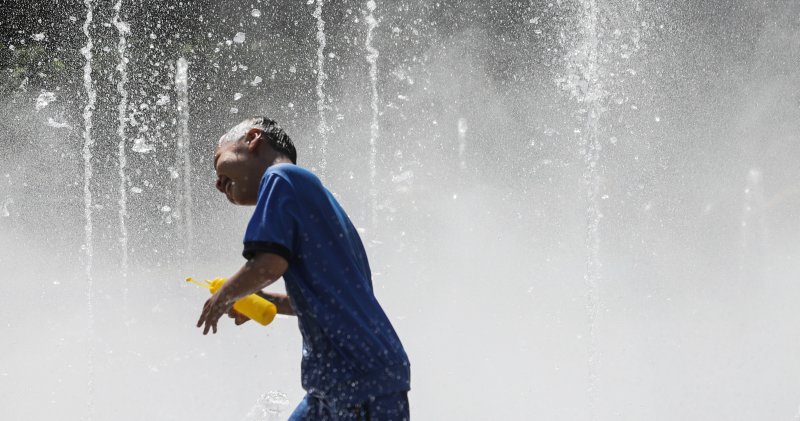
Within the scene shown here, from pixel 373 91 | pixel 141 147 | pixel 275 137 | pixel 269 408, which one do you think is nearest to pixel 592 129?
pixel 373 91

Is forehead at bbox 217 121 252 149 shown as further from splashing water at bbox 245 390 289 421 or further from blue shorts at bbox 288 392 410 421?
splashing water at bbox 245 390 289 421

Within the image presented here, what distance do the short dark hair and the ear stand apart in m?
0.01

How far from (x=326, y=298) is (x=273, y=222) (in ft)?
0.54

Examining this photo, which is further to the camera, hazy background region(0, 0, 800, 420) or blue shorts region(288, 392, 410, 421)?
hazy background region(0, 0, 800, 420)

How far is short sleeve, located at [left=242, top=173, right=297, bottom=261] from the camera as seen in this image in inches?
54.6

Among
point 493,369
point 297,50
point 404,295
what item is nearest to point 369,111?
point 297,50

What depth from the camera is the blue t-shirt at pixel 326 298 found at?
4.67 feet

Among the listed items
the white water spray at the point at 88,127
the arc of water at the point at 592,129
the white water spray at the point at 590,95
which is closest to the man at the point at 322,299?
the arc of water at the point at 592,129

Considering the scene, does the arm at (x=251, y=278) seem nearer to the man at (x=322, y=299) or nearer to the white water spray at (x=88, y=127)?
the man at (x=322, y=299)

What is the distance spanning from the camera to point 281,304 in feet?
5.54

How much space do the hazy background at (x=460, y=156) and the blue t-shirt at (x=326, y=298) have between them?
4502 millimetres

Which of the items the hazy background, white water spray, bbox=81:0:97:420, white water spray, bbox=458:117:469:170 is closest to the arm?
the hazy background

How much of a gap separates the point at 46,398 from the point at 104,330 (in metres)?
1.61

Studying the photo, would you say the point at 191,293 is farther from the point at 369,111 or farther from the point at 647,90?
the point at 647,90
